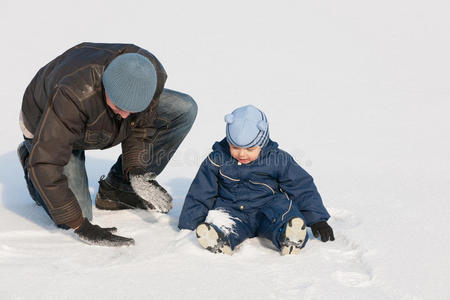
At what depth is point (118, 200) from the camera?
11.3 feet

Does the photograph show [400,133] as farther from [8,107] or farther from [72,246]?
[8,107]

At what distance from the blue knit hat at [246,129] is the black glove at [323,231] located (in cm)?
50

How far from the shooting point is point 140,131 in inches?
123

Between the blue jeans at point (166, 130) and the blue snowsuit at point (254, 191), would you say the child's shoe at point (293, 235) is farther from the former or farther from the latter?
the blue jeans at point (166, 130)

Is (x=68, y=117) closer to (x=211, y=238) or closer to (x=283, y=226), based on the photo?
(x=211, y=238)

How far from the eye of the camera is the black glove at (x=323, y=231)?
9.10 ft

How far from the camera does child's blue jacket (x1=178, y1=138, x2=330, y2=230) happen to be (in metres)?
2.90

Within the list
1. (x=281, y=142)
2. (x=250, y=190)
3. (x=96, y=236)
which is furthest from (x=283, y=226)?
(x=281, y=142)

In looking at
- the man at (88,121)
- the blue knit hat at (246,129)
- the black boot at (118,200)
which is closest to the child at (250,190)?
the blue knit hat at (246,129)

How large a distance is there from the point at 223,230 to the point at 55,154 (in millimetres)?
876

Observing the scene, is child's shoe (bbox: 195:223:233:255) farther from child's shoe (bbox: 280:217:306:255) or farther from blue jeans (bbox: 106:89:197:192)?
blue jeans (bbox: 106:89:197:192)

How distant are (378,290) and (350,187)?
161 centimetres

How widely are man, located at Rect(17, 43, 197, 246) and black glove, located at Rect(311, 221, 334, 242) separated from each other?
32.0 inches

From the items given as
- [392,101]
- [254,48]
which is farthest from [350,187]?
[254,48]
